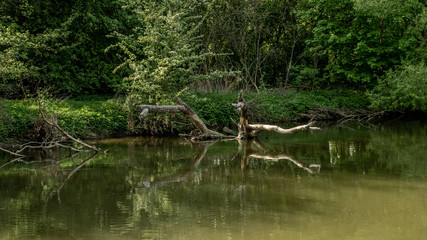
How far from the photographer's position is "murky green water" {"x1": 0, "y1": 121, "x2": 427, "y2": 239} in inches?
235

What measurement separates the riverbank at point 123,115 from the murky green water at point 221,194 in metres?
1.46

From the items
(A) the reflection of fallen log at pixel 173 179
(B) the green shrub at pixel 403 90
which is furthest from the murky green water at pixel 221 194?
(B) the green shrub at pixel 403 90

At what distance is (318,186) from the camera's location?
8281mm

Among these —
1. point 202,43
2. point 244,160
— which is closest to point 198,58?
point 202,43

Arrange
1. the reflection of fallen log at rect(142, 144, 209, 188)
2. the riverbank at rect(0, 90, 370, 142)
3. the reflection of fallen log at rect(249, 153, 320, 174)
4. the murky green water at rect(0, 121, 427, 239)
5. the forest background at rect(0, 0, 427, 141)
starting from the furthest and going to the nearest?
1. the forest background at rect(0, 0, 427, 141)
2. the riverbank at rect(0, 90, 370, 142)
3. the reflection of fallen log at rect(249, 153, 320, 174)
4. the reflection of fallen log at rect(142, 144, 209, 188)
5. the murky green water at rect(0, 121, 427, 239)

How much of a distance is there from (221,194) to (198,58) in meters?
10.1

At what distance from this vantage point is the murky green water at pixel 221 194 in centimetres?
596

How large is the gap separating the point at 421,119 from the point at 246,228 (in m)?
19.9

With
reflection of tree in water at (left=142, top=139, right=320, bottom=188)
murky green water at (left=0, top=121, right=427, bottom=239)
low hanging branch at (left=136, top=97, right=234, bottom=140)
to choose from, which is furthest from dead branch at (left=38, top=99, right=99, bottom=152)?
reflection of tree in water at (left=142, top=139, right=320, bottom=188)

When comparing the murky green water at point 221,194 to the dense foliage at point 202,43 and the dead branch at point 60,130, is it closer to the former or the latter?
the dead branch at point 60,130

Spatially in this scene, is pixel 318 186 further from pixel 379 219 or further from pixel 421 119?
pixel 421 119

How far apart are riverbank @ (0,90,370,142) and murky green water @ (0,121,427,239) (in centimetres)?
146

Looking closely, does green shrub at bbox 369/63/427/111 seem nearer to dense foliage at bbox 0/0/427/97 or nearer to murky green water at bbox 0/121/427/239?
dense foliage at bbox 0/0/427/97

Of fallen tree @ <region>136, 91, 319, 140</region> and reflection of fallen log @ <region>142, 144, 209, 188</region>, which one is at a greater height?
fallen tree @ <region>136, 91, 319, 140</region>
